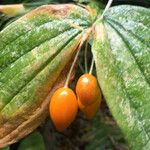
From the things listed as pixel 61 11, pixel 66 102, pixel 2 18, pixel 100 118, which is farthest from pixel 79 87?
pixel 100 118

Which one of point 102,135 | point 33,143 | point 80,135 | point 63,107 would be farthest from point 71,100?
point 80,135

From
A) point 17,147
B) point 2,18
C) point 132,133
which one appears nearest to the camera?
point 132,133

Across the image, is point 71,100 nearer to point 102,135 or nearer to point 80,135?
point 102,135

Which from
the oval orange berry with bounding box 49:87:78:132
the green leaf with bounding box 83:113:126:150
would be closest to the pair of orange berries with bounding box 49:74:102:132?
the oval orange berry with bounding box 49:87:78:132

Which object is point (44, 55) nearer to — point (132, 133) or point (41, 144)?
point (132, 133)

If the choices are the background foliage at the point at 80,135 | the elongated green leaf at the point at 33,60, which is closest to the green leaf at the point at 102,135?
the background foliage at the point at 80,135

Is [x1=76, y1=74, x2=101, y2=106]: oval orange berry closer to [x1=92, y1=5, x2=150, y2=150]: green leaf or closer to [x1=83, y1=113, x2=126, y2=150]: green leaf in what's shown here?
[x1=92, y1=5, x2=150, y2=150]: green leaf
